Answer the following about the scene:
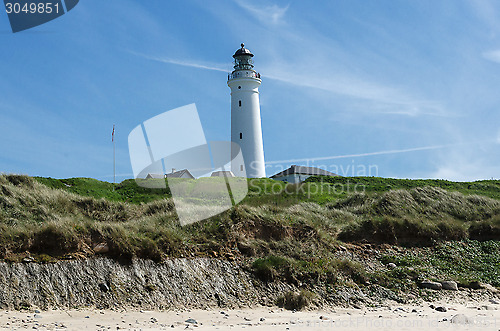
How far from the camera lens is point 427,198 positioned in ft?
66.9

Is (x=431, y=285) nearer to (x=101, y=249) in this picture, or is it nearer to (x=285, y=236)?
(x=285, y=236)

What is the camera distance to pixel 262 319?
918 centimetres

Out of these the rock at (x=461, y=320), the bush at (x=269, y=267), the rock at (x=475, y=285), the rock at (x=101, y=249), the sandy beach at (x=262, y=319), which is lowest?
the rock at (x=461, y=320)

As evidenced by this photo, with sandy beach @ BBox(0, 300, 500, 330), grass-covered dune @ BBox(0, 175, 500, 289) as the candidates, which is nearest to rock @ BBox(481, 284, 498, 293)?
grass-covered dune @ BBox(0, 175, 500, 289)

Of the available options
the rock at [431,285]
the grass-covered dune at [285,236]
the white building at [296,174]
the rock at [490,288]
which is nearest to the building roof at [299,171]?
the white building at [296,174]

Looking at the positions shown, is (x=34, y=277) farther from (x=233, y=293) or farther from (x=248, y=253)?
(x=248, y=253)

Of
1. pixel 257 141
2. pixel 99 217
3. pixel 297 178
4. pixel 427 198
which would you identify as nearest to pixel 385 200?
pixel 427 198

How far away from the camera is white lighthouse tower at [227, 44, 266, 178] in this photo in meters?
37.8

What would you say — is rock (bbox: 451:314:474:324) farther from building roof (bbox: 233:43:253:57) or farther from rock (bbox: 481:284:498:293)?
building roof (bbox: 233:43:253:57)

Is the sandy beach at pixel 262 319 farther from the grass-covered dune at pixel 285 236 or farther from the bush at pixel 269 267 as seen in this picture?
the grass-covered dune at pixel 285 236

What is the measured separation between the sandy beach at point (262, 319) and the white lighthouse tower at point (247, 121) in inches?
1081

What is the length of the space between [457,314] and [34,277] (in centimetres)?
833

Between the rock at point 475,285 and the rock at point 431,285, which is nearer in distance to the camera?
the rock at point 431,285

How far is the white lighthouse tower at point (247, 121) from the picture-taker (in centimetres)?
3781
